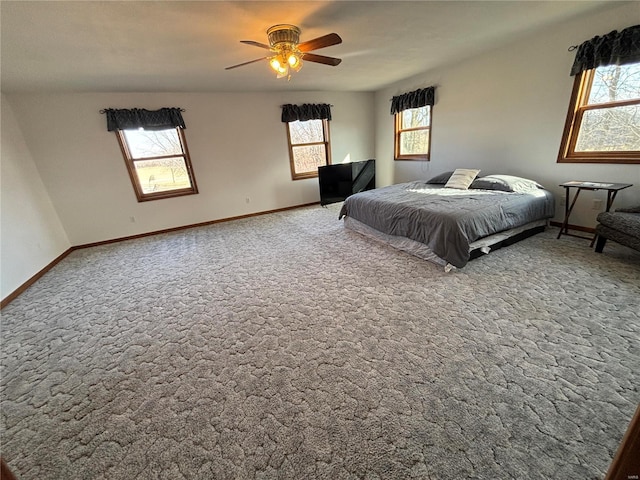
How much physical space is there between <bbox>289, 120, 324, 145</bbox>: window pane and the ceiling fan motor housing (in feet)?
10.3

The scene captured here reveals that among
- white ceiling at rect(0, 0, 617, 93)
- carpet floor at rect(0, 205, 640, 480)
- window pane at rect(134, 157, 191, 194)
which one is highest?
white ceiling at rect(0, 0, 617, 93)

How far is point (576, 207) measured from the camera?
A: 333 centimetres

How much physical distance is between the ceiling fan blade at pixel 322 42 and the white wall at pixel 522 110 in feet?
9.50

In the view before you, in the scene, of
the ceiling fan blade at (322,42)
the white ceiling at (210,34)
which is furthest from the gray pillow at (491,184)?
the ceiling fan blade at (322,42)

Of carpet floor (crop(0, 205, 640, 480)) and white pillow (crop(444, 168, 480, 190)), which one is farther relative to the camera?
white pillow (crop(444, 168, 480, 190))

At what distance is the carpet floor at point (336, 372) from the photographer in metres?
1.21

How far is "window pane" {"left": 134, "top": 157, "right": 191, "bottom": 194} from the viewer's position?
4555 mm

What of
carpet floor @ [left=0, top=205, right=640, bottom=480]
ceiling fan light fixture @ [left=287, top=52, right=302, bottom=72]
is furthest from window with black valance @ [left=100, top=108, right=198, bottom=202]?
ceiling fan light fixture @ [left=287, top=52, right=302, bottom=72]

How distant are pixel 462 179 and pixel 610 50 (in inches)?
71.1

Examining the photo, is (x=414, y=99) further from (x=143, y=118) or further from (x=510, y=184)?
(x=143, y=118)

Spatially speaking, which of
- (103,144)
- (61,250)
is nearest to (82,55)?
(103,144)

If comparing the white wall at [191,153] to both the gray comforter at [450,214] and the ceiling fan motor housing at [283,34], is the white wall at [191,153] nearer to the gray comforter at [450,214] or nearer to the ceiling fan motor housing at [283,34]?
the gray comforter at [450,214]

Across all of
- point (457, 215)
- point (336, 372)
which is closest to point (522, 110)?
point (457, 215)

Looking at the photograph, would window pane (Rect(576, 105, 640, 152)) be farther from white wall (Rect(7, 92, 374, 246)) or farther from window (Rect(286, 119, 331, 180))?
window (Rect(286, 119, 331, 180))
